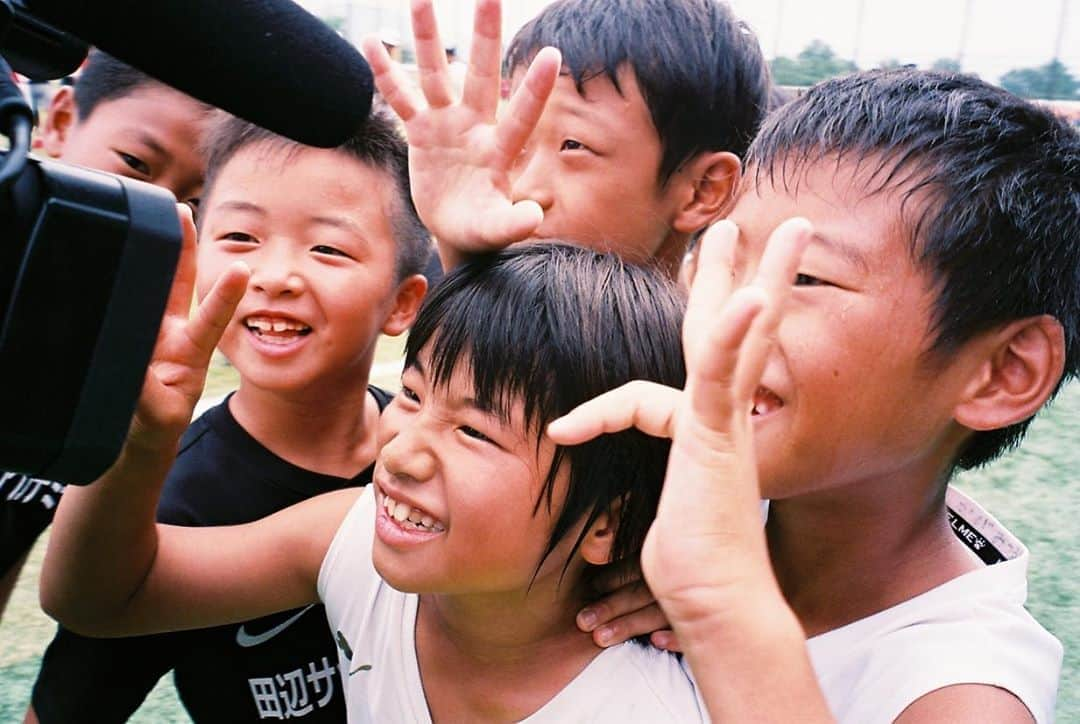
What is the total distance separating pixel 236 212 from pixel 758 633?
0.96 metres

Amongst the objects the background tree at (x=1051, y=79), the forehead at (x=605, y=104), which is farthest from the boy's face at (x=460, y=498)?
the background tree at (x=1051, y=79)

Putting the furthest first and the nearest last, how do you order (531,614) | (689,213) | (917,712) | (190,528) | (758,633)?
1. (689,213)
2. (190,528)
3. (531,614)
4. (917,712)
5. (758,633)

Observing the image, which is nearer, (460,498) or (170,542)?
(460,498)

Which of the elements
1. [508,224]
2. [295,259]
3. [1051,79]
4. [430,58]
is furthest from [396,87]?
[1051,79]

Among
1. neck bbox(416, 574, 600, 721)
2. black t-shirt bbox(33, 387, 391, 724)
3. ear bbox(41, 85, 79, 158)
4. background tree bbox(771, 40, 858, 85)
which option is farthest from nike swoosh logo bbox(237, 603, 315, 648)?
background tree bbox(771, 40, 858, 85)

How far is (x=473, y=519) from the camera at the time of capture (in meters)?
1.05

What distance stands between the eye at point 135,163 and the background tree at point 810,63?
897 centimetres

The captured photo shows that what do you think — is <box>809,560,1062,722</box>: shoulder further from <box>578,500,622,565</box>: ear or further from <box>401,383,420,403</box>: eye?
<box>401,383,420,403</box>: eye

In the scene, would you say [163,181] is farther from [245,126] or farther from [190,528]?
[190,528]

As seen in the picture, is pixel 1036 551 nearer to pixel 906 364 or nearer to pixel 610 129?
pixel 610 129

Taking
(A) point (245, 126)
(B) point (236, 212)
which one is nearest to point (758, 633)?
(B) point (236, 212)

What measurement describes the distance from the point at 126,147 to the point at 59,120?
1.26ft

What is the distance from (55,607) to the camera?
1.23m

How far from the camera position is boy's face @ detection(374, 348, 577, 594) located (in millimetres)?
1051
